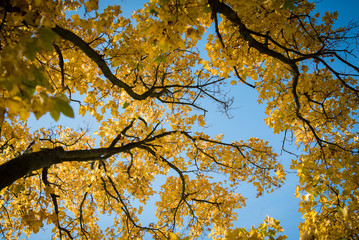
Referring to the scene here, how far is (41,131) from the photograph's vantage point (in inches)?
270

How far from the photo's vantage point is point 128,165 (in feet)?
20.0

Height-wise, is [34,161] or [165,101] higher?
[165,101]

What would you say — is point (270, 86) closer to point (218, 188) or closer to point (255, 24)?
point (255, 24)

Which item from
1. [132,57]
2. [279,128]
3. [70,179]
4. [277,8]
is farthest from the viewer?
[70,179]

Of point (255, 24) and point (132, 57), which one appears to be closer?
point (255, 24)

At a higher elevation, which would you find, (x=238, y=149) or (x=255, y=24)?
(x=255, y=24)

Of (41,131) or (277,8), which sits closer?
(277,8)

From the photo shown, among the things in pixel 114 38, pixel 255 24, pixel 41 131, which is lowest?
pixel 255 24

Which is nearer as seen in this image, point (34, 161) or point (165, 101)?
point (34, 161)

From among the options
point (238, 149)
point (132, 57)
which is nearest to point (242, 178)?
point (238, 149)

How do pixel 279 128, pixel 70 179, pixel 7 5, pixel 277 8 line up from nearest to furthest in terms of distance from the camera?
pixel 7 5, pixel 277 8, pixel 279 128, pixel 70 179

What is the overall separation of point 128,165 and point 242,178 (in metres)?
3.74

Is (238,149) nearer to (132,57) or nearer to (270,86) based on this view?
(270,86)

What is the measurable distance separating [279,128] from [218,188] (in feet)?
12.0
